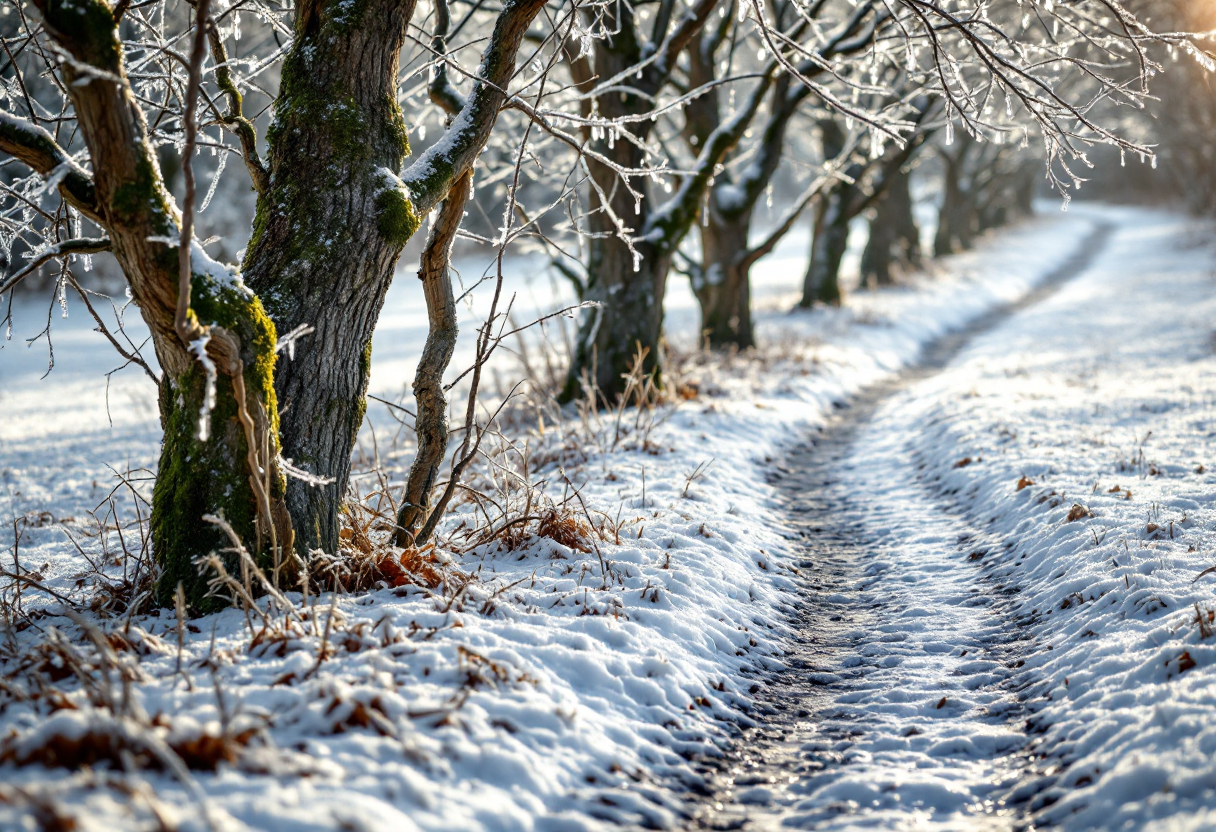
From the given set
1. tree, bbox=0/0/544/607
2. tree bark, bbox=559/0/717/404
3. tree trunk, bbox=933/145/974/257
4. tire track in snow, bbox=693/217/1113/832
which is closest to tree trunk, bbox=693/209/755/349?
tree bark, bbox=559/0/717/404

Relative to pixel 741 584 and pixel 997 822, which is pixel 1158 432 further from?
pixel 997 822


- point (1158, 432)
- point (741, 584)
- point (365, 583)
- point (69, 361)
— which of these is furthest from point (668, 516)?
point (69, 361)

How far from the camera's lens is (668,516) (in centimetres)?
541

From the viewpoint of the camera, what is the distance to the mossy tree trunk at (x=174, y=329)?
10.0 ft

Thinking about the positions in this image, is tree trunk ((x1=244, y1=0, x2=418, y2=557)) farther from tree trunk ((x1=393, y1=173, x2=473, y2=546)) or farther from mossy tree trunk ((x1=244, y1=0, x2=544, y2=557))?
tree trunk ((x1=393, y1=173, x2=473, y2=546))

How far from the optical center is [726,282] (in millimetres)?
11828

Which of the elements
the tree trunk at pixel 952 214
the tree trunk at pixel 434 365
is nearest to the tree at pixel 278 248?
the tree trunk at pixel 434 365

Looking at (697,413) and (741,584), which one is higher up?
(697,413)

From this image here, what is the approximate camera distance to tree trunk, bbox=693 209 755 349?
1175 cm

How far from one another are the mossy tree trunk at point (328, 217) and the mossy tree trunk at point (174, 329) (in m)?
0.24

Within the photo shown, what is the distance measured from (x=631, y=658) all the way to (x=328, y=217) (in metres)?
2.48

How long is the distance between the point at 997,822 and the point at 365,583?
9.47 ft

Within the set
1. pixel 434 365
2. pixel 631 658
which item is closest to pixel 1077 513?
pixel 631 658

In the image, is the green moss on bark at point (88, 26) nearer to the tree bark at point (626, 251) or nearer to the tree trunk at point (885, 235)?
the tree bark at point (626, 251)
